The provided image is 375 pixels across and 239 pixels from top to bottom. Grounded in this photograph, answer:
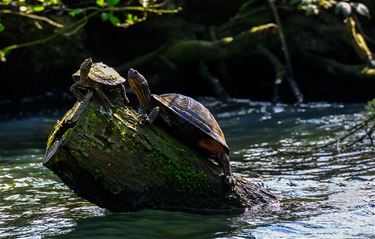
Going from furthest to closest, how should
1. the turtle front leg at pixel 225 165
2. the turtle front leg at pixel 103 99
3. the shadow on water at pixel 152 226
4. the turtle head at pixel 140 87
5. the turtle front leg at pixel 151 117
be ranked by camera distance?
the turtle head at pixel 140 87
the turtle front leg at pixel 225 165
the turtle front leg at pixel 151 117
the turtle front leg at pixel 103 99
the shadow on water at pixel 152 226

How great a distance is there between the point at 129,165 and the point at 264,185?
2180 millimetres

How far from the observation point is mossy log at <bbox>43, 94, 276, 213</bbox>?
17.7 feet

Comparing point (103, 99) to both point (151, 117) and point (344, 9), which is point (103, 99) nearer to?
point (151, 117)

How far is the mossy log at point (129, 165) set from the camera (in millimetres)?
5387

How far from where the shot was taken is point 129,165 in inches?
217

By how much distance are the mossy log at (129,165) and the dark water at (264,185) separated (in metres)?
0.16

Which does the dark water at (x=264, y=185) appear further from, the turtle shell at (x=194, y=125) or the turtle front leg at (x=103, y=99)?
the turtle front leg at (x=103, y=99)

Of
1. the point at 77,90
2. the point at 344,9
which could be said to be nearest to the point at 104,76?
the point at 77,90

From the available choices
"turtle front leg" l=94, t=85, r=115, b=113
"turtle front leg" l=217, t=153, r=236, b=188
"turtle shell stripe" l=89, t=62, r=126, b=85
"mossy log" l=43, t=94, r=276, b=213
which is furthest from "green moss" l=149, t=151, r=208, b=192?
"turtle shell stripe" l=89, t=62, r=126, b=85

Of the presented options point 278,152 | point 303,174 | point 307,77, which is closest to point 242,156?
point 278,152

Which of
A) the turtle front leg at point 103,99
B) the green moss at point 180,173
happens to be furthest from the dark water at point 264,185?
the turtle front leg at point 103,99

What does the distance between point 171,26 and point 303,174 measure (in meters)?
9.09

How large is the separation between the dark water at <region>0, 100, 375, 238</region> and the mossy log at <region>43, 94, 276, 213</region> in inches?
6.2

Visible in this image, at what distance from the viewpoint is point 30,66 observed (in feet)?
53.4
